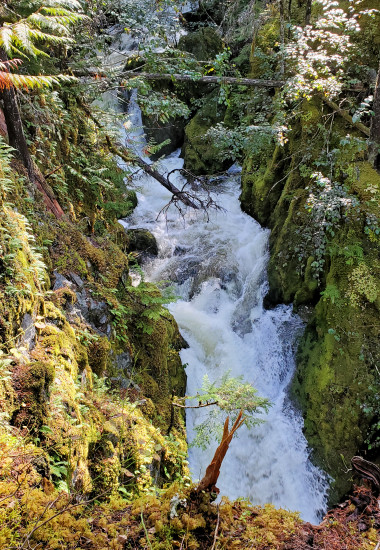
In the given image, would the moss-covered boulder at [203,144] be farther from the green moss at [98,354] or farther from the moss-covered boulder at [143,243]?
the green moss at [98,354]

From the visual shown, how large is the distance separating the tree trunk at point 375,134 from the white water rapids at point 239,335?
3781 mm

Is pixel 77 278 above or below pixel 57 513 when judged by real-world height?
below

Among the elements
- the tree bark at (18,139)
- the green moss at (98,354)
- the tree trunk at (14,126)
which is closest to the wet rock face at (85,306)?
the green moss at (98,354)

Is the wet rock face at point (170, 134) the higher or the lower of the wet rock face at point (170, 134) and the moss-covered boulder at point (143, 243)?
the higher

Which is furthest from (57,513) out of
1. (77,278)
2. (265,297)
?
(265,297)

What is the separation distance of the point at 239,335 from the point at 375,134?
17.5 feet

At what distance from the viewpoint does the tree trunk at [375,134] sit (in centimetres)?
588

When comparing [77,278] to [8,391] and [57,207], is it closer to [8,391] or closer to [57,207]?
[57,207]

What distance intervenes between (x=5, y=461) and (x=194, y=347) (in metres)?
5.95

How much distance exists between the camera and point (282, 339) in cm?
Result: 744

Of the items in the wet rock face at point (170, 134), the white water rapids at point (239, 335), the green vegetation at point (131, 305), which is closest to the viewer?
the green vegetation at point (131, 305)

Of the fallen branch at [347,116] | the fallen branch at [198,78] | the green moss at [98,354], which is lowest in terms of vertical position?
the green moss at [98,354]

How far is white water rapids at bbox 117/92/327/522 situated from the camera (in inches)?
227

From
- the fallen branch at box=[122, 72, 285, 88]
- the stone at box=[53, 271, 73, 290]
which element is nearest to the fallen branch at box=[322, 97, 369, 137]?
the fallen branch at box=[122, 72, 285, 88]
